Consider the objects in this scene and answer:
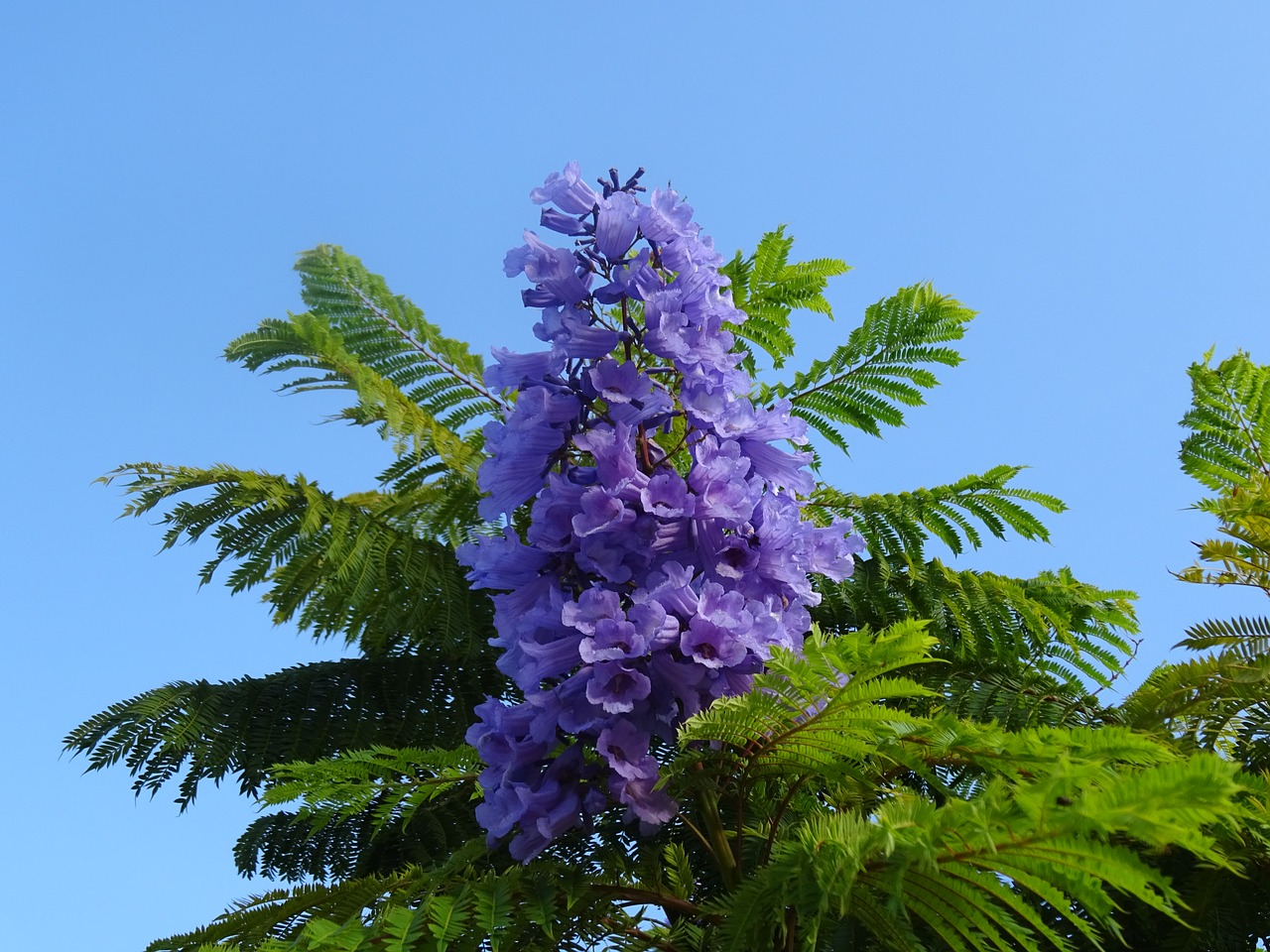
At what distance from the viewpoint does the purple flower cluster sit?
1.62m

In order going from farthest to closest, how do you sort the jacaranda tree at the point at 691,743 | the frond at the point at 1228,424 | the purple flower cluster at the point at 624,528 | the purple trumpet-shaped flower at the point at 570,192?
the frond at the point at 1228,424
the purple trumpet-shaped flower at the point at 570,192
the purple flower cluster at the point at 624,528
the jacaranda tree at the point at 691,743

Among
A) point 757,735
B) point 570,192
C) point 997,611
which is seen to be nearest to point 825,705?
point 757,735

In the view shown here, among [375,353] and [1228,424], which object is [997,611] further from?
[375,353]

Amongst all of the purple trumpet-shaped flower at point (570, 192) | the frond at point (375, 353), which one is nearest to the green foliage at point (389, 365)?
the frond at point (375, 353)

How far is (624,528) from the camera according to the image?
5.55ft

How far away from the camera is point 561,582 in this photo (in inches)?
69.0

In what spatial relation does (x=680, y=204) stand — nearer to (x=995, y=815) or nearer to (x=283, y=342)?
(x=995, y=815)

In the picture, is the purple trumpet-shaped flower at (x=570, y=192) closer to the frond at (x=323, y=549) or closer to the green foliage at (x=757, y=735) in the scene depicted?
the green foliage at (x=757, y=735)

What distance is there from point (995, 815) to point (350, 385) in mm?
2898

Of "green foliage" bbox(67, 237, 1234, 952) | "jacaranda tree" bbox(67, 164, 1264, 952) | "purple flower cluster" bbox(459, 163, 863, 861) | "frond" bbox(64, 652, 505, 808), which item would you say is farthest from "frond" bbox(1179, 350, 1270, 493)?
"frond" bbox(64, 652, 505, 808)

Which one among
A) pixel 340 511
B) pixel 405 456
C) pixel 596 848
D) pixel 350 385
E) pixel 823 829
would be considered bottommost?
pixel 823 829

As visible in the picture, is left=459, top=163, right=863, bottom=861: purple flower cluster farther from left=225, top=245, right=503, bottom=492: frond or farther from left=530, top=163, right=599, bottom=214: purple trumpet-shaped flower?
left=225, top=245, right=503, bottom=492: frond

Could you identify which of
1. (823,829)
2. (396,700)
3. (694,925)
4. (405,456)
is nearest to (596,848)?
(694,925)

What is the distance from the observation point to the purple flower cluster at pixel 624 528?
5.31 ft
